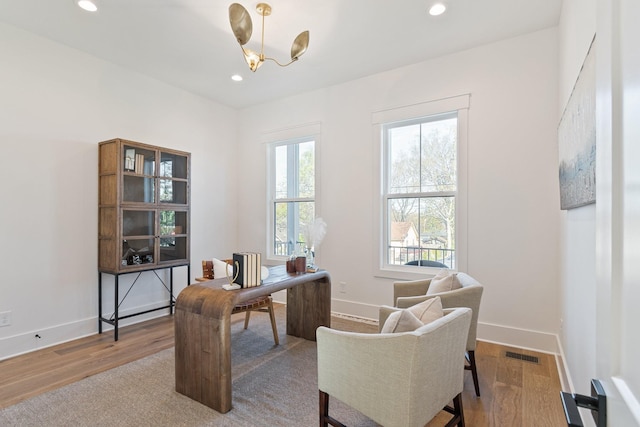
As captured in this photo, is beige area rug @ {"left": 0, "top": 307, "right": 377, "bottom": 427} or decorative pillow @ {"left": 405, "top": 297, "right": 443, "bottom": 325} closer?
decorative pillow @ {"left": 405, "top": 297, "right": 443, "bottom": 325}

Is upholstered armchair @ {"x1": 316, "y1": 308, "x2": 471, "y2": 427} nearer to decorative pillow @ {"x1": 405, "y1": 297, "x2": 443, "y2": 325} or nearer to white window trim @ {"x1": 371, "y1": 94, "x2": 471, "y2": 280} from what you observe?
decorative pillow @ {"x1": 405, "y1": 297, "x2": 443, "y2": 325}

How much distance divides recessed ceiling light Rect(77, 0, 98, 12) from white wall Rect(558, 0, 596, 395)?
342cm

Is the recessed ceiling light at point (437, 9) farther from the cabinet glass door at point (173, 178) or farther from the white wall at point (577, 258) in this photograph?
the cabinet glass door at point (173, 178)

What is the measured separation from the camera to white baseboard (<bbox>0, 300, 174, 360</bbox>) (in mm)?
2908

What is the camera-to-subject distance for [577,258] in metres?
2.01

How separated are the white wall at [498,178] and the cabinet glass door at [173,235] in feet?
6.53

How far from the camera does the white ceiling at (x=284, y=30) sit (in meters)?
2.66

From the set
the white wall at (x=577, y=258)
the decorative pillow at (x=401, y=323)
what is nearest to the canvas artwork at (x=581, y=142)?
the white wall at (x=577, y=258)

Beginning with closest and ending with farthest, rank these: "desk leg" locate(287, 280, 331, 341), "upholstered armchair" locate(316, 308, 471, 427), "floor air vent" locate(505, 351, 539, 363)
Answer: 1. "upholstered armchair" locate(316, 308, 471, 427)
2. "floor air vent" locate(505, 351, 539, 363)
3. "desk leg" locate(287, 280, 331, 341)

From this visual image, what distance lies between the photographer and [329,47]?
328 cm

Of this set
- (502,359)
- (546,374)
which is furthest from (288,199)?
(546,374)

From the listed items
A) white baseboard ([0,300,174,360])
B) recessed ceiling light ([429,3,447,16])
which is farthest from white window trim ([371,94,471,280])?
white baseboard ([0,300,174,360])

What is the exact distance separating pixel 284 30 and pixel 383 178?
6.24ft

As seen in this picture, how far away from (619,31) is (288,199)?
4245 mm
